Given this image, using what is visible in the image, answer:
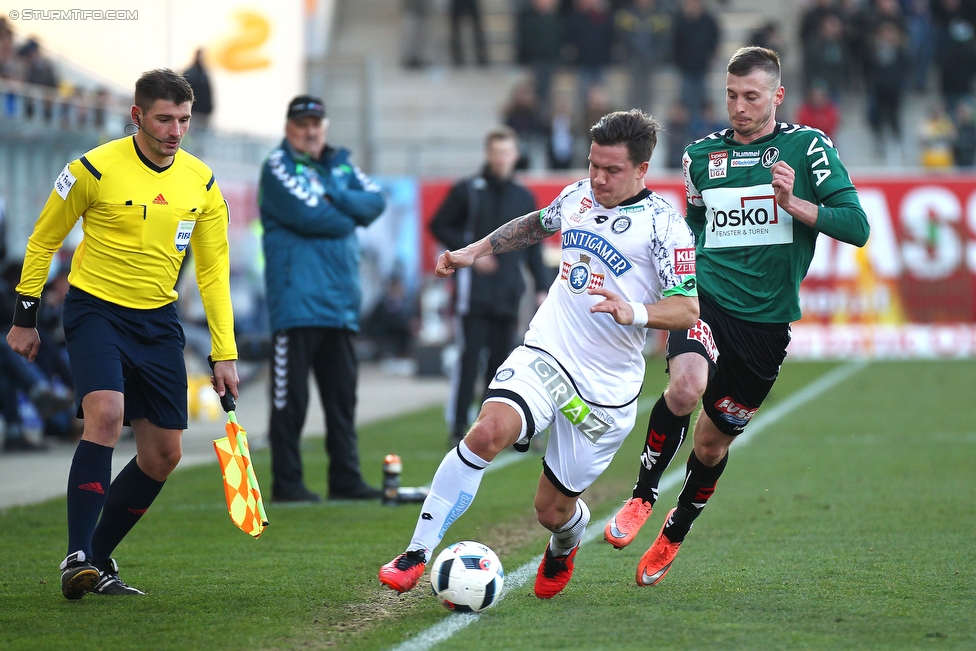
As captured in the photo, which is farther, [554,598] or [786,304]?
[786,304]

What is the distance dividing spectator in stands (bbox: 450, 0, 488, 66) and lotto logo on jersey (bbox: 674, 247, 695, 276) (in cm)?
2231

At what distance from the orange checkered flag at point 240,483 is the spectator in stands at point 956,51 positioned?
22126mm

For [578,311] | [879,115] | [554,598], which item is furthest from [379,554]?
[879,115]

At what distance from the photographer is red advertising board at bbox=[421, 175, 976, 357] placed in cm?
2150

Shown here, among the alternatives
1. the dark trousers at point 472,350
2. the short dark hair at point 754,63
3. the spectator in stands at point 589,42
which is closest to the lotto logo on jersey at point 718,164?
the short dark hair at point 754,63

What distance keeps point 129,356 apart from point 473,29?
23.0 m

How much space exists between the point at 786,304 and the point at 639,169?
114 cm

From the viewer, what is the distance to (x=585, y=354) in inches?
209

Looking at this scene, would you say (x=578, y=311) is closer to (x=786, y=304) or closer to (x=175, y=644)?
(x=786, y=304)

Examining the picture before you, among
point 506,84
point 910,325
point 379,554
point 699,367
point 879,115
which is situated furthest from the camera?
point 506,84

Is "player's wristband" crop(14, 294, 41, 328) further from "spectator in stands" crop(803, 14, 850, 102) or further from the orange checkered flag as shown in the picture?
"spectator in stands" crop(803, 14, 850, 102)

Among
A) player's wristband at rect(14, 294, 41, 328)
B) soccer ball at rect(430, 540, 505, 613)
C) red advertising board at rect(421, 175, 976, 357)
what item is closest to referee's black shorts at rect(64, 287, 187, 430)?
player's wristband at rect(14, 294, 41, 328)

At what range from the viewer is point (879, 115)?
2505 centimetres

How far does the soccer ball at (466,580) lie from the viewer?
5043mm
